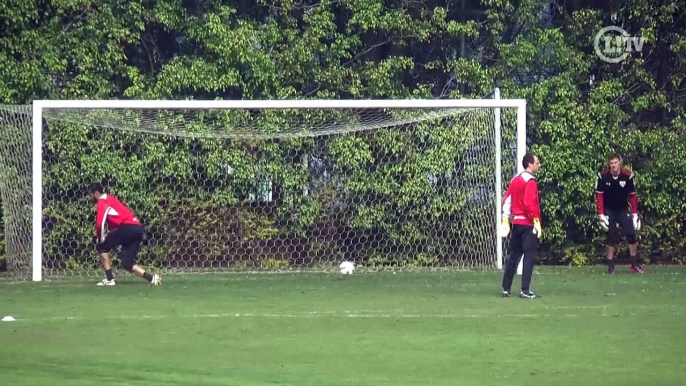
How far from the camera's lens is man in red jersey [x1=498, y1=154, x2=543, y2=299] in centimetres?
1641

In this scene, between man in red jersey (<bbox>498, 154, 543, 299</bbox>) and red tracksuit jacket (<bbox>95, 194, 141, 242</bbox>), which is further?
red tracksuit jacket (<bbox>95, 194, 141, 242</bbox>)

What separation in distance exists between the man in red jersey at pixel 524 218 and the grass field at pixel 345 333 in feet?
1.55

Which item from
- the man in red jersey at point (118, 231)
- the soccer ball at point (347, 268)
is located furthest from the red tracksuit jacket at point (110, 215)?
the soccer ball at point (347, 268)

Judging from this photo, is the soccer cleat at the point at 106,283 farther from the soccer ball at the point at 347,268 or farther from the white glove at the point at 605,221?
the white glove at the point at 605,221

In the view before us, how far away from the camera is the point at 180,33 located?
24719 mm

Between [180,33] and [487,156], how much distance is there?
6539mm

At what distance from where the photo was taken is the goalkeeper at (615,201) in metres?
20.8

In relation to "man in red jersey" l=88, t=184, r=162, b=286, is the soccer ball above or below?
below

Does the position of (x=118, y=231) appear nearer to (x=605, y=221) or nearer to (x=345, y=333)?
(x=345, y=333)

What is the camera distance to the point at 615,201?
2095cm

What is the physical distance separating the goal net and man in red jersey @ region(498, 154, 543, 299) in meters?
5.37

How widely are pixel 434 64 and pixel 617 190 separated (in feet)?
17.8

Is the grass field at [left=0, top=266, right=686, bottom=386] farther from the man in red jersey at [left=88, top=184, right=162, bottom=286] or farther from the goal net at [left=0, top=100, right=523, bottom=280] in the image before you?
the goal net at [left=0, top=100, right=523, bottom=280]

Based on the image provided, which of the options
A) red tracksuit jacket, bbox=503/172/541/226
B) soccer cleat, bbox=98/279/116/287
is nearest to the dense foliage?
soccer cleat, bbox=98/279/116/287
